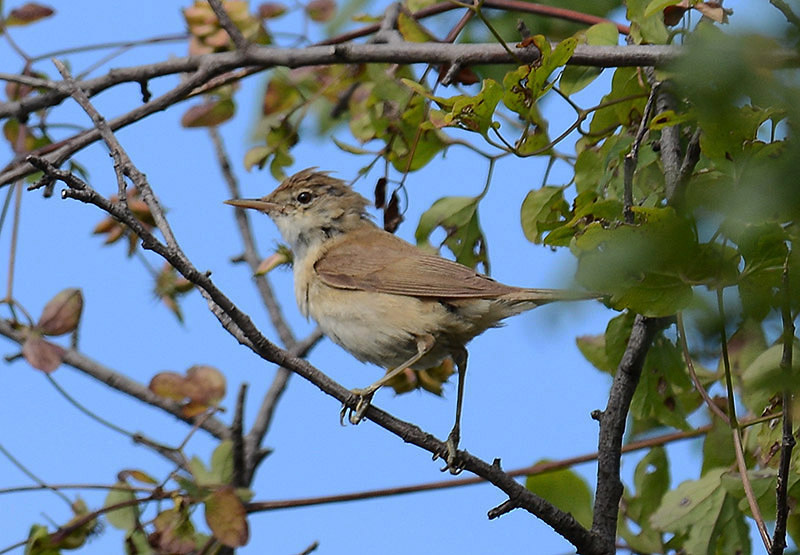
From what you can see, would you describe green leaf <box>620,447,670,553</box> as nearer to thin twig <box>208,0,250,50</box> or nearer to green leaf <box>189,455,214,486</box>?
green leaf <box>189,455,214,486</box>

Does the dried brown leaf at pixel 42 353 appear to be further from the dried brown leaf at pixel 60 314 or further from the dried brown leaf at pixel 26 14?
the dried brown leaf at pixel 26 14

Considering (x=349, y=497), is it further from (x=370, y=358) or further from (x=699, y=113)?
(x=699, y=113)

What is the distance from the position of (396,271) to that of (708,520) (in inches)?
59.3

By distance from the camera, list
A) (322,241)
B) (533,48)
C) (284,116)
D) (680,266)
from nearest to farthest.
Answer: (680,266), (533,48), (284,116), (322,241)

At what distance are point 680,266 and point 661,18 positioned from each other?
7.70 feet

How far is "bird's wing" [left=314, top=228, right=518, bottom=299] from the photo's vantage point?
11.6ft

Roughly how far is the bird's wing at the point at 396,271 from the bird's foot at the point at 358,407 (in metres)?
0.55

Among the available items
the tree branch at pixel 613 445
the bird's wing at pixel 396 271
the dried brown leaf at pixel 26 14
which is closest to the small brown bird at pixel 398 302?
the bird's wing at pixel 396 271

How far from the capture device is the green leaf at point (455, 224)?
3.35 metres

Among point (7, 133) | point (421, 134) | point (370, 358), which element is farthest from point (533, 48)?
point (7, 133)

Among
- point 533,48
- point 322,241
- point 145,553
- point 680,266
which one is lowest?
point 680,266

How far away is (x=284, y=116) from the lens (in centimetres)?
394

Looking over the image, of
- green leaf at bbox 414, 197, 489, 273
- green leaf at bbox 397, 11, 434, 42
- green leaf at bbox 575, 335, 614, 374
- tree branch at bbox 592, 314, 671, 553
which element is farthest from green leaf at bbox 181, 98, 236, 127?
tree branch at bbox 592, 314, 671, 553

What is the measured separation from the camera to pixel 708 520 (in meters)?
2.90
